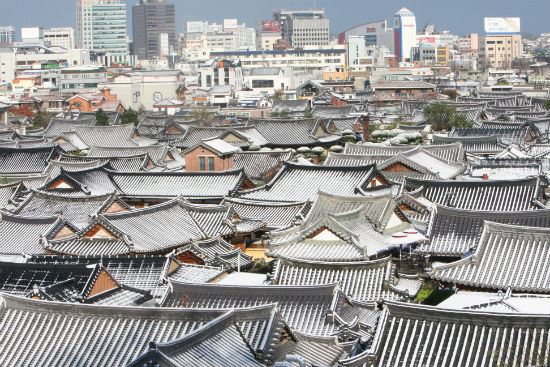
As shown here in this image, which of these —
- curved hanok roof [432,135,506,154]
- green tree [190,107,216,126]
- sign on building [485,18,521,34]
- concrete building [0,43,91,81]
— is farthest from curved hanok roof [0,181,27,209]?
sign on building [485,18,521,34]

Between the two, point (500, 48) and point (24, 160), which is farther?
point (500, 48)

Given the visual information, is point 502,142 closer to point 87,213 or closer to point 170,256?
point 87,213

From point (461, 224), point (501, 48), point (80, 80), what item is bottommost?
point (461, 224)

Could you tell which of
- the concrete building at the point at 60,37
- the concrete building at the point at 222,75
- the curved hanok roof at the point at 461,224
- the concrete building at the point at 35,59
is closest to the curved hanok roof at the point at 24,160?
the curved hanok roof at the point at 461,224

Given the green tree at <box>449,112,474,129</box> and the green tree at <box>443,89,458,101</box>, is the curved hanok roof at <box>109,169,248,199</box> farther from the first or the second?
the green tree at <box>443,89,458,101</box>

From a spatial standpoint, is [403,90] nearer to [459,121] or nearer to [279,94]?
[279,94]

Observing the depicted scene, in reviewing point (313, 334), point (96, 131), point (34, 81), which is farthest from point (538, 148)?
point (34, 81)

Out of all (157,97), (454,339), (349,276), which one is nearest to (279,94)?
(157,97)
